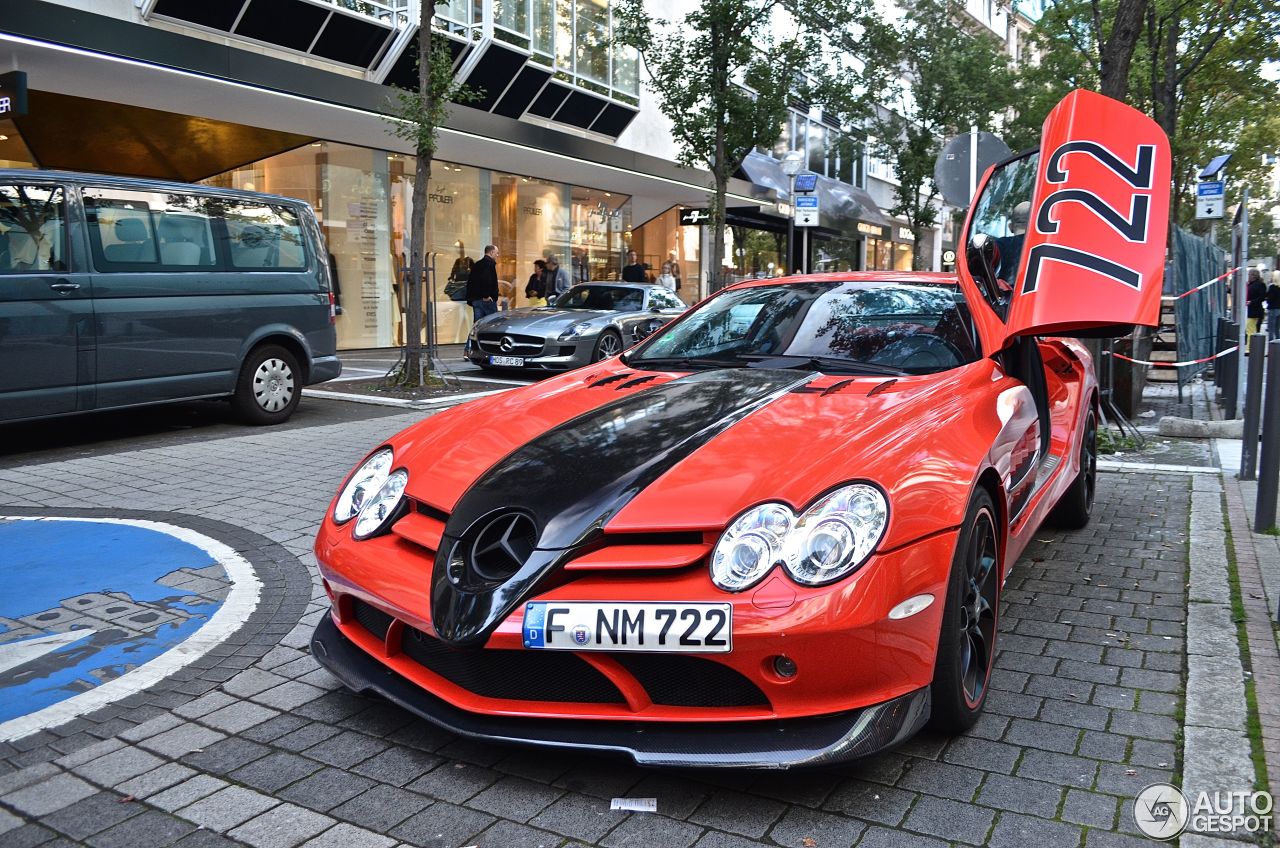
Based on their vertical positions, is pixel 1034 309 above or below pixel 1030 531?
above

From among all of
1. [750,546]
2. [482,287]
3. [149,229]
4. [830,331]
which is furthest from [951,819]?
[482,287]

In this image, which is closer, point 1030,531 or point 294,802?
point 294,802

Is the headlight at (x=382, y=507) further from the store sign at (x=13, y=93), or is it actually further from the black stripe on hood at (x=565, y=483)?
the store sign at (x=13, y=93)

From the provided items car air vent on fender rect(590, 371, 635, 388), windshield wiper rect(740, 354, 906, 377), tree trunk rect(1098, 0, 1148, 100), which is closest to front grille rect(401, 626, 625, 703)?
car air vent on fender rect(590, 371, 635, 388)

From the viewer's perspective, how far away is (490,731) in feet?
9.04

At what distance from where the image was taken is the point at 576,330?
48.0 feet

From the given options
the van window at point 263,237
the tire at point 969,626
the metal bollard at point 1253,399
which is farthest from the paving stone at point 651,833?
the van window at point 263,237

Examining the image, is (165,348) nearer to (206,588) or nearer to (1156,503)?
(206,588)

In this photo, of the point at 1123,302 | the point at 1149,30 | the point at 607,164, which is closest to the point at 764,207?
the point at 607,164

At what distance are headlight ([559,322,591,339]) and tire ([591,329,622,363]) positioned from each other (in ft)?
0.79

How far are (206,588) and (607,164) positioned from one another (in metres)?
20.1

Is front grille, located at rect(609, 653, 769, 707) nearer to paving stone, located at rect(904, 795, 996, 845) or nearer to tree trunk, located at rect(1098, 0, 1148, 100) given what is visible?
paving stone, located at rect(904, 795, 996, 845)

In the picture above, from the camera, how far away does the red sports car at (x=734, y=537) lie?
8.62 feet

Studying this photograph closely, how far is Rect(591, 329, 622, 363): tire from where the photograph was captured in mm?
14760
